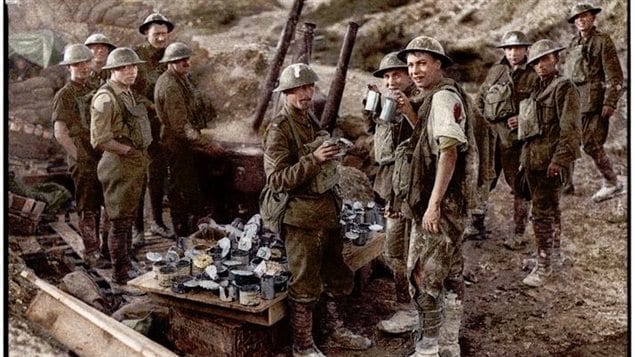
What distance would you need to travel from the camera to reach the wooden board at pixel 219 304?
4.32 m

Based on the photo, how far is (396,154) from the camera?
4.19 metres

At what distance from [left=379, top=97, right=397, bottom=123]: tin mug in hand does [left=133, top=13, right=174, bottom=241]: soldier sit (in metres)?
1.92

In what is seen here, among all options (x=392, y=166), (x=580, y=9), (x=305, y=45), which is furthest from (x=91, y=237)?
(x=580, y=9)

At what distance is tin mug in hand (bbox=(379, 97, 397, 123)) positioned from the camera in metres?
4.04

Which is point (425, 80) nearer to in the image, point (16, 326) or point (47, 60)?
point (47, 60)

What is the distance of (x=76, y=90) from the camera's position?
488 cm

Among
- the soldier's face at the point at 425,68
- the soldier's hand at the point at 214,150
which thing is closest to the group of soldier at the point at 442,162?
the soldier's face at the point at 425,68

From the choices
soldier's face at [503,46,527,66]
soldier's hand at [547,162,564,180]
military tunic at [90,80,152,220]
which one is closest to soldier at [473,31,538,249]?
soldier's face at [503,46,527,66]

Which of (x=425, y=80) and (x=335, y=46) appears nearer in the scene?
(x=425, y=80)

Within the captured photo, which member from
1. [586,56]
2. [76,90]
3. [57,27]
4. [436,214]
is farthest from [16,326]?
[586,56]

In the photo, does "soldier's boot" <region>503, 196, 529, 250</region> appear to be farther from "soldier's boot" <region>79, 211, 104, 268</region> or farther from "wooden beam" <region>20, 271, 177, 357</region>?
"soldier's boot" <region>79, 211, 104, 268</region>

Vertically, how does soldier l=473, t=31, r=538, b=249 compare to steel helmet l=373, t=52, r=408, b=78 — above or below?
below

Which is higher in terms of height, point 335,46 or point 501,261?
point 335,46

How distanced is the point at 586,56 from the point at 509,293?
5.88 ft
